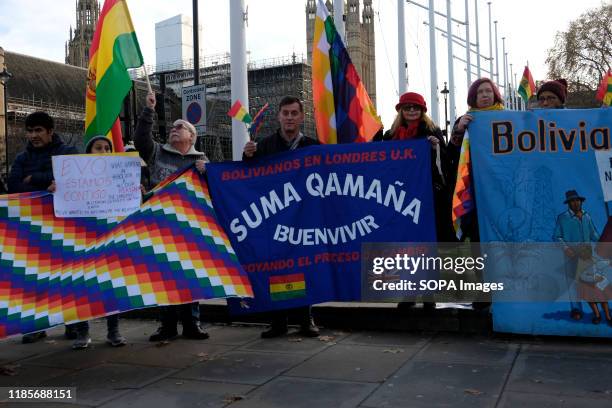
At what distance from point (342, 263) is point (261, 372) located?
4.61ft

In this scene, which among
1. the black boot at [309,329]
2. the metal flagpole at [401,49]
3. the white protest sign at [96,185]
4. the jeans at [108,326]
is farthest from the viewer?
the metal flagpole at [401,49]

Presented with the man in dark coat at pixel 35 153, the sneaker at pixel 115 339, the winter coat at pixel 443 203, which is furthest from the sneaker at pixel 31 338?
the winter coat at pixel 443 203

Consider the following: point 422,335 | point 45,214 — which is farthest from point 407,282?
point 45,214

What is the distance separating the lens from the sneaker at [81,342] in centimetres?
559

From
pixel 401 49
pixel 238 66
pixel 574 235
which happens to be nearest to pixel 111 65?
pixel 574 235

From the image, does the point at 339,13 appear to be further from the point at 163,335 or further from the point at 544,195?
the point at 163,335

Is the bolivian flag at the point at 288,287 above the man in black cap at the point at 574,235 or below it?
below

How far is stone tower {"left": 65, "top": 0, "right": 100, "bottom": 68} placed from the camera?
3265 inches

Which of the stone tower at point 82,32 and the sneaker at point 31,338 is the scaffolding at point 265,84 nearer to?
the stone tower at point 82,32

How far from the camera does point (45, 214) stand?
5359 millimetres

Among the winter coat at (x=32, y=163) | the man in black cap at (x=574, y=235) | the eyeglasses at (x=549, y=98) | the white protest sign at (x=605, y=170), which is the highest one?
the eyeglasses at (x=549, y=98)

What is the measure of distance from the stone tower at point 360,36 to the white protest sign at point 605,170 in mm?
46910

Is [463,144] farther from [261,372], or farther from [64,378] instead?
[64,378]

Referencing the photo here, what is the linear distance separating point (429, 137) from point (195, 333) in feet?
8.74
